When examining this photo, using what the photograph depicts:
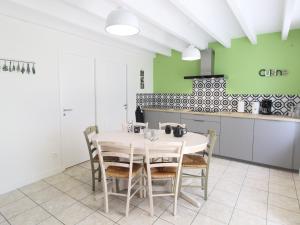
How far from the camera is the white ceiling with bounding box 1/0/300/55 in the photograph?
6.90 feet

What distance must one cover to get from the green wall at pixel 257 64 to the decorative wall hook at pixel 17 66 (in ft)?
9.99

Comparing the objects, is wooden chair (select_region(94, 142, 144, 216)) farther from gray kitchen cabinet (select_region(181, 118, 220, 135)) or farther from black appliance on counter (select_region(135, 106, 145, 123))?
black appliance on counter (select_region(135, 106, 145, 123))

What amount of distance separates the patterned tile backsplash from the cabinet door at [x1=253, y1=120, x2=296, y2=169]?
0.56 meters

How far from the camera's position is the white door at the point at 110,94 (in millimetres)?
3653

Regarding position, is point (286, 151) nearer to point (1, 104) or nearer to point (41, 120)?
point (41, 120)

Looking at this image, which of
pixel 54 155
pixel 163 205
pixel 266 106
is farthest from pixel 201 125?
pixel 54 155

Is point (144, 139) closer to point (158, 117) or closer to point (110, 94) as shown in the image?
point (110, 94)

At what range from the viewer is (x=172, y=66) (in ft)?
15.3

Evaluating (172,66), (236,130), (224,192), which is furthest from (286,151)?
(172,66)

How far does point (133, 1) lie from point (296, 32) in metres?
2.90

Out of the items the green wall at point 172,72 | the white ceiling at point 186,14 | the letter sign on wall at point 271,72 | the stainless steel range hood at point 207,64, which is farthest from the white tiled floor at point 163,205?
the green wall at point 172,72

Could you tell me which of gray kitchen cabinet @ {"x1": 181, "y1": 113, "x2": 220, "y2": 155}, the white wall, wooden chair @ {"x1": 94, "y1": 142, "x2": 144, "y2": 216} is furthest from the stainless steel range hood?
wooden chair @ {"x1": 94, "y1": 142, "x2": 144, "y2": 216}

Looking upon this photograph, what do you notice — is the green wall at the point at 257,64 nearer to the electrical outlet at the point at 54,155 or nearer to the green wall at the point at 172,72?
the green wall at the point at 172,72

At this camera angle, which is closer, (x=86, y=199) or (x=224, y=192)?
(x=86, y=199)
